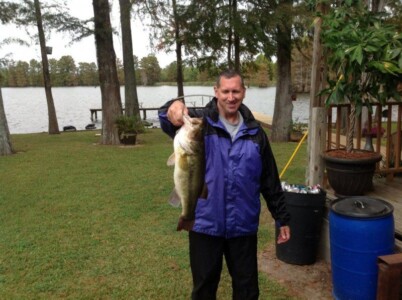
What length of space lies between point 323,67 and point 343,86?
57 centimetres

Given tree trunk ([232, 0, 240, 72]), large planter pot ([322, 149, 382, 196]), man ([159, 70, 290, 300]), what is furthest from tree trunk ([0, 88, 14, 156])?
man ([159, 70, 290, 300])

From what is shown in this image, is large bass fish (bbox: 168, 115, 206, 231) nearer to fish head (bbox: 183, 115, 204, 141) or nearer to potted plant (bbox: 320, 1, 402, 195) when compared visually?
fish head (bbox: 183, 115, 204, 141)

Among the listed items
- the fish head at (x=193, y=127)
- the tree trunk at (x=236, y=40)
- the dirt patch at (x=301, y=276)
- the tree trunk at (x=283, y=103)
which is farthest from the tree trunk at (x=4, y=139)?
the fish head at (x=193, y=127)

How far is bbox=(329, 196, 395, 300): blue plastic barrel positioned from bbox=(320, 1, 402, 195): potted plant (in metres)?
1.11

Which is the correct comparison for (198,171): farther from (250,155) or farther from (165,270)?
(165,270)

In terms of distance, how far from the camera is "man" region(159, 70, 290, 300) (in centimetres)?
252

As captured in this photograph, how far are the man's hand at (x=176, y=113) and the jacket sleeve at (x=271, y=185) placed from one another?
62 centimetres

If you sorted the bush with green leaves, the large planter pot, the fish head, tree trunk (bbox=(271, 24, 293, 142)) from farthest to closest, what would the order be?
tree trunk (bbox=(271, 24, 293, 142))
the large planter pot
the bush with green leaves
the fish head

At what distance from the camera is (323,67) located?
16.1ft

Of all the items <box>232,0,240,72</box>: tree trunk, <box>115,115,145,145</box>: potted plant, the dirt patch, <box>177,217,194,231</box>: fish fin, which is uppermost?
<box>232,0,240,72</box>: tree trunk

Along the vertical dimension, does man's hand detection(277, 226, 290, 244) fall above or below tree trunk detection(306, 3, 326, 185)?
below

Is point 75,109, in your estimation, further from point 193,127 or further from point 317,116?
point 193,127

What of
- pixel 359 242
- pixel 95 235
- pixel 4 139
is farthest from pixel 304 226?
pixel 4 139

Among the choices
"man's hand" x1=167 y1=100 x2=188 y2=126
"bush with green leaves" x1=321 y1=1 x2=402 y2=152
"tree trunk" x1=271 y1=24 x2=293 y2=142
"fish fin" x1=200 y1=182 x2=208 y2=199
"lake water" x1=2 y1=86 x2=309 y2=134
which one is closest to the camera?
"man's hand" x1=167 y1=100 x2=188 y2=126
